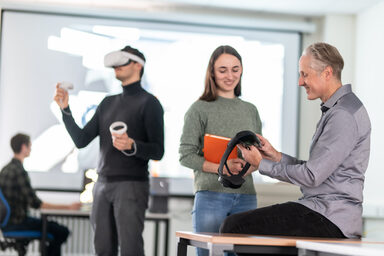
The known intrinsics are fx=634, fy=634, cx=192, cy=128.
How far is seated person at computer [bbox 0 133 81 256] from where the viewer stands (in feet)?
17.2

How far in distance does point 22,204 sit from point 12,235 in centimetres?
27

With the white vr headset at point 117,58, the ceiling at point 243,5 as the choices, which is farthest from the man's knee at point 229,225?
the ceiling at point 243,5

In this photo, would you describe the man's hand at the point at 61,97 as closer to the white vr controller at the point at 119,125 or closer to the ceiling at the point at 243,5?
the white vr controller at the point at 119,125

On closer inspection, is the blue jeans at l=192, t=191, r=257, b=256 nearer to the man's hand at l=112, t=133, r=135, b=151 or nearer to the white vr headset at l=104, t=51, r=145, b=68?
the man's hand at l=112, t=133, r=135, b=151

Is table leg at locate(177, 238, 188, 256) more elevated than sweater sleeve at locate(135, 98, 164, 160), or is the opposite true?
sweater sleeve at locate(135, 98, 164, 160)

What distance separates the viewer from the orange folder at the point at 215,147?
8.43 ft

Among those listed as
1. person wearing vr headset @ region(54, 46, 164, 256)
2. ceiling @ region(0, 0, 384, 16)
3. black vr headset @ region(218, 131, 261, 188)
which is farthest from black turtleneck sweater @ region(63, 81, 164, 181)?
ceiling @ region(0, 0, 384, 16)

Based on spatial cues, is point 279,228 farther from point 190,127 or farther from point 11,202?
point 11,202

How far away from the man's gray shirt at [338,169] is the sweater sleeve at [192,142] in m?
0.52

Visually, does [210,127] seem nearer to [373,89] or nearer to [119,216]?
[119,216]

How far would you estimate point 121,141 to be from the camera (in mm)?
2939

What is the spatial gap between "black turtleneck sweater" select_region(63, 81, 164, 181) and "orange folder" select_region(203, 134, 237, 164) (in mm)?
490

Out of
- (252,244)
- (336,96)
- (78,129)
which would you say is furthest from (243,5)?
(252,244)

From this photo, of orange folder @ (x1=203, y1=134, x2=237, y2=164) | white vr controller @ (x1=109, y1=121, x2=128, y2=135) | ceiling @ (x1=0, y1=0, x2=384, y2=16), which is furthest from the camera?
ceiling @ (x1=0, y1=0, x2=384, y2=16)
